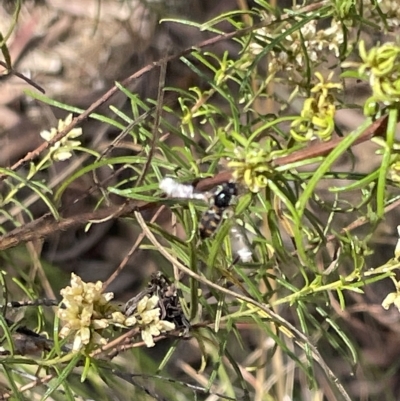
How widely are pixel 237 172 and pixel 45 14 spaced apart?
2.94 ft

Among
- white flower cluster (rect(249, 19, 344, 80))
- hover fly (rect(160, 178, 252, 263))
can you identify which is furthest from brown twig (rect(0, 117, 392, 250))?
white flower cluster (rect(249, 19, 344, 80))

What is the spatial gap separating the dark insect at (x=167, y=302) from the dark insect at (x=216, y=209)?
0.30ft

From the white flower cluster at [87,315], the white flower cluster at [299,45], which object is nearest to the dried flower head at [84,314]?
the white flower cluster at [87,315]

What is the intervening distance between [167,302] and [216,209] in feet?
0.41

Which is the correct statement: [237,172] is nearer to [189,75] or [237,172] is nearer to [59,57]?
[189,75]

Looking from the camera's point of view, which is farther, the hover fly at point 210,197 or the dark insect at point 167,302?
the dark insect at point 167,302

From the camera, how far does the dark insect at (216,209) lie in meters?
0.31

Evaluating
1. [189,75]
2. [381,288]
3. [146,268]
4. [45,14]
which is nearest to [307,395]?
[381,288]

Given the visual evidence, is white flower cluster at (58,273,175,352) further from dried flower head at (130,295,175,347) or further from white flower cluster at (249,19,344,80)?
white flower cluster at (249,19,344,80)

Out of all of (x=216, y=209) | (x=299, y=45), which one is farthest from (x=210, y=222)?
(x=299, y=45)

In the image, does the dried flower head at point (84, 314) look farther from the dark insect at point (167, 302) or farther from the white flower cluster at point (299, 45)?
the white flower cluster at point (299, 45)

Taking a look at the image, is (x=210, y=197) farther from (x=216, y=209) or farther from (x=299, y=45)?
(x=299, y=45)

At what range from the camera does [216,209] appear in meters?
0.32

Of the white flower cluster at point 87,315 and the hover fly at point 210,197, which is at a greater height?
the hover fly at point 210,197
